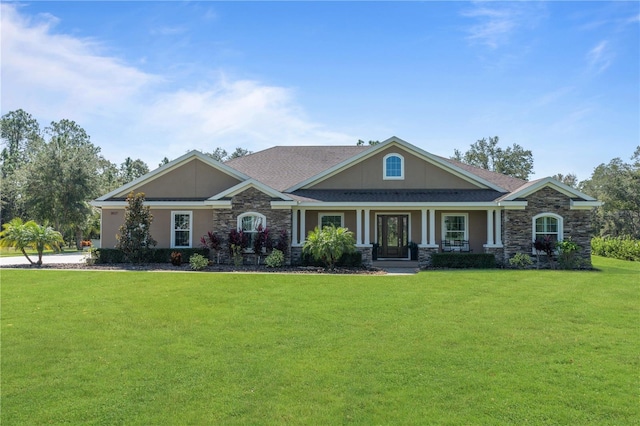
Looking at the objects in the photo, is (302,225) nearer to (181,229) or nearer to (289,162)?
(181,229)

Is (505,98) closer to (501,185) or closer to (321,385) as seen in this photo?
(501,185)

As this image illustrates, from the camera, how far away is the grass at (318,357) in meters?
4.57

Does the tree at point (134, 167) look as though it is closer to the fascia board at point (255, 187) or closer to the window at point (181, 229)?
the window at point (181, 229)

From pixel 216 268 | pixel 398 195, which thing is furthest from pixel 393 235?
pixel 216 268

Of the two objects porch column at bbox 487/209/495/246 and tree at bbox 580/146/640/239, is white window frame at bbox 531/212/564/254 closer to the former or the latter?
porch column at bbox 487/209/495/246

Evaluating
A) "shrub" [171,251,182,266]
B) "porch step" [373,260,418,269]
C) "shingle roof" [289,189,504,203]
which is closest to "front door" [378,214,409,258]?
"porch step" [373,260,418,269]

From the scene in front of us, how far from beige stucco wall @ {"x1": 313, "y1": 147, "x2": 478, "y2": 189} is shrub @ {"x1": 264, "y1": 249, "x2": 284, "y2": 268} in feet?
17.4

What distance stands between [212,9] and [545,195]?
49.5ft

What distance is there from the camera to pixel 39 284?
12.6m

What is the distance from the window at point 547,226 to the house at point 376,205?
4 centimetres

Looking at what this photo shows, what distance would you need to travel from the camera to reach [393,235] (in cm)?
2125

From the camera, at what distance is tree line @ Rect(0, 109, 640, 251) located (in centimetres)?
3631

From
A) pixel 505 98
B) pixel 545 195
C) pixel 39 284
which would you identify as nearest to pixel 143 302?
pixel 39 284

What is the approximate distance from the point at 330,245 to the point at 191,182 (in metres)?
8.36
